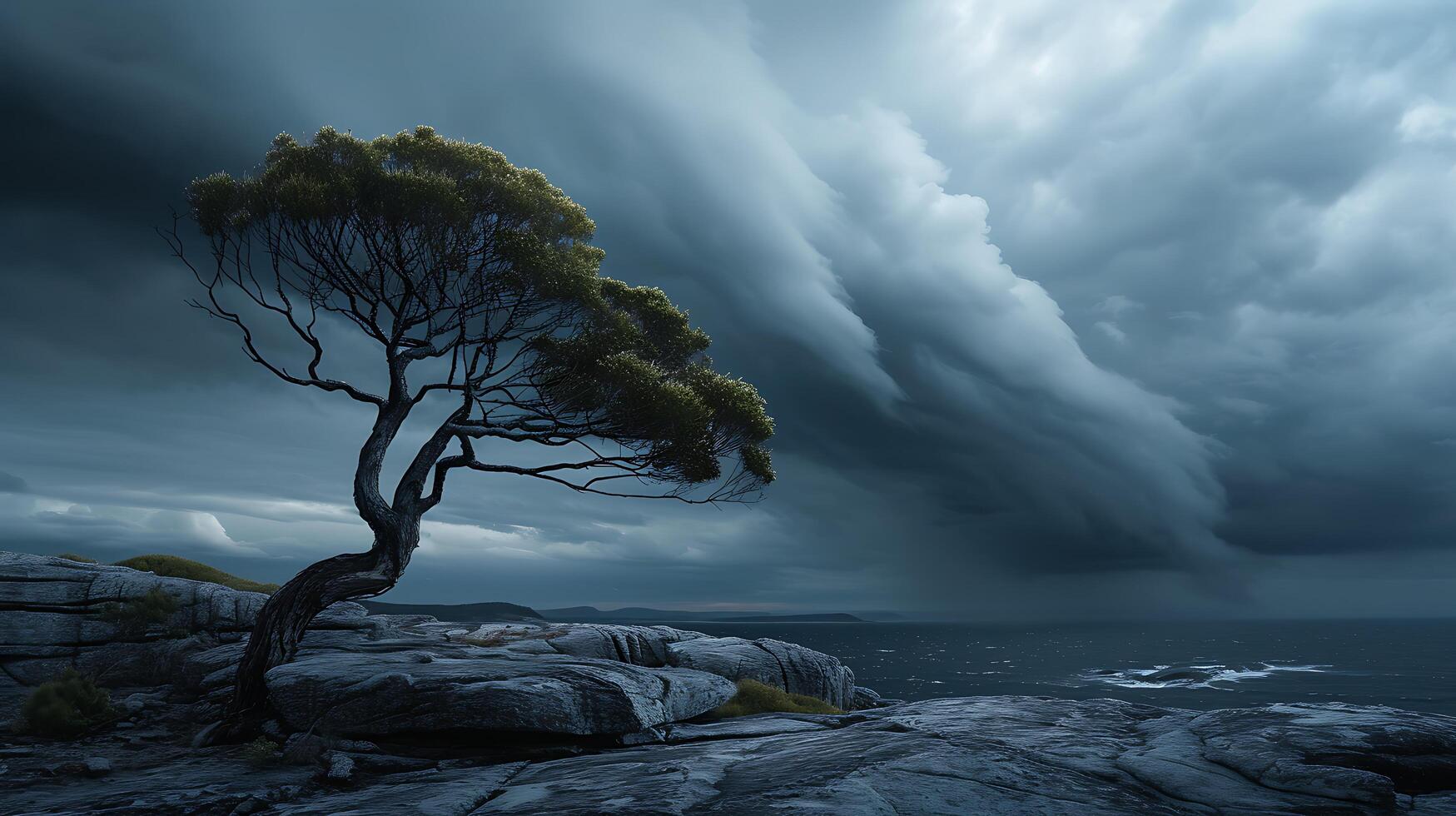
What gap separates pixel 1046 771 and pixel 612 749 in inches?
316

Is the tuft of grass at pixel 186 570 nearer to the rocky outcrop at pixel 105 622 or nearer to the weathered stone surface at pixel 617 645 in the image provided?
the rocky outcrop at pixel 105 622

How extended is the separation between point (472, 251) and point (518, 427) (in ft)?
17.9

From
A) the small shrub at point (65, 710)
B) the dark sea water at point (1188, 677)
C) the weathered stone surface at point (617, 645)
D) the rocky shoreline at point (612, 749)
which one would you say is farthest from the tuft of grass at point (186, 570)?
the dark sea water at point (1188, 677)

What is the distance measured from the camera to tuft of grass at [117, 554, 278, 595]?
108 feet

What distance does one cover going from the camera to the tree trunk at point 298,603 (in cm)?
1566

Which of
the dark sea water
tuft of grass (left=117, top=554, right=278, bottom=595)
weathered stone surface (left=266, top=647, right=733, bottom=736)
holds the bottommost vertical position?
the dark sea water

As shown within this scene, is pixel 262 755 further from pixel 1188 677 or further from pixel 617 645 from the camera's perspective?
pixel 1188 677

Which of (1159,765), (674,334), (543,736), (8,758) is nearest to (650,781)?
(543,736)

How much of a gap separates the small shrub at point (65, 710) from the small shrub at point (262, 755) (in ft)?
18.0

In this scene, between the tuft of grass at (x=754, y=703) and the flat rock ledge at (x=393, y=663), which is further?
the tuft of grass at (x=754, y=703)

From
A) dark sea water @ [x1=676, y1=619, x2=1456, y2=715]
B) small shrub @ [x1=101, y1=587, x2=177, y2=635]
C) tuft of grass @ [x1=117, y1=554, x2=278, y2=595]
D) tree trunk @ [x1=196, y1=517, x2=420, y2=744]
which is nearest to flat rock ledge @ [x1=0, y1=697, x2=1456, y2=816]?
tree trunk @ [x1=196, y1=517, x2=420, y2=744]

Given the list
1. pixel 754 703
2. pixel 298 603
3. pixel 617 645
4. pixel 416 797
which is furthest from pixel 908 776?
pixel 617 645

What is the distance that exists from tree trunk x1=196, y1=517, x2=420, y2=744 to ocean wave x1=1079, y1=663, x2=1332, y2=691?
410ft

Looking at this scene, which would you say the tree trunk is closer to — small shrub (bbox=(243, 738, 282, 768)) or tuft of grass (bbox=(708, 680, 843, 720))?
small shrub (bbox=(243, 738, 282, 768))
